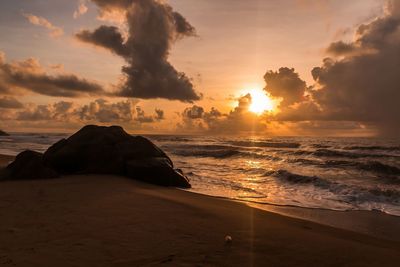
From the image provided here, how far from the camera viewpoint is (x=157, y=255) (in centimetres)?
465

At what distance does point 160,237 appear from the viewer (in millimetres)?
5445

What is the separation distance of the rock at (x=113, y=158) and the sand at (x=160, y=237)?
16.7 ft

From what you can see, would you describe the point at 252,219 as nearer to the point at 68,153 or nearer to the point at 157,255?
the point at 157,255

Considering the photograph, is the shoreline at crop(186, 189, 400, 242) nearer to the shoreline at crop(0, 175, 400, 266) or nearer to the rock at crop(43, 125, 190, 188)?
the shoreline at crop(0, 175, 400, 266)

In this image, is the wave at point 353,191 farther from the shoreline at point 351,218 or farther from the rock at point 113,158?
the rock at point 113,158

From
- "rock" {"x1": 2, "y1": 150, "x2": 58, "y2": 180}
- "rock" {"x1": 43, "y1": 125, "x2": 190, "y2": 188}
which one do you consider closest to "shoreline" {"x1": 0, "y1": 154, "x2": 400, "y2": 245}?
"rock" {"x1": 43, "y1": 125, "x2": 190, "y2": 188}

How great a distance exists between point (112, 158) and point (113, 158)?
0.04 m

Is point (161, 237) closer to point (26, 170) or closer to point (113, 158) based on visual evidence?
point (26, 170)

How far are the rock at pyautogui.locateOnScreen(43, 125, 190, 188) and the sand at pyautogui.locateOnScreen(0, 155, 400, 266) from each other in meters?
5.10

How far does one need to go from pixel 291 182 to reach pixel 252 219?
8.88 metres

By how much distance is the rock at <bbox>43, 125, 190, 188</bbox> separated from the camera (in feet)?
45.2

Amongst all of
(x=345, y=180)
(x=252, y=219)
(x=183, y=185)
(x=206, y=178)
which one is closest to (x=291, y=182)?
(x=345, y=180)

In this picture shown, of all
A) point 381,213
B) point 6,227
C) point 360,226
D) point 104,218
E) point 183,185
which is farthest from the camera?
point 183,185

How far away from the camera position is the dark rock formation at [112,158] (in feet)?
45.2
